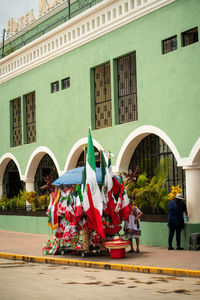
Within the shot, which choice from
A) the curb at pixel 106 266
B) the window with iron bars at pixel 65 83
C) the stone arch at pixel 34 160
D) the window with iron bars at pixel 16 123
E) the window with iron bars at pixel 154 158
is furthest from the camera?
the window with iron bars at pixel 16 123

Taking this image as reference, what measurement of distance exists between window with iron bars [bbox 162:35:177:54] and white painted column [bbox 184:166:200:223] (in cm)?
360

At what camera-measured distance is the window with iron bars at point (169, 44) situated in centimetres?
1641

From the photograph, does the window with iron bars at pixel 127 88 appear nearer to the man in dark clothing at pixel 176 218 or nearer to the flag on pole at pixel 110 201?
the man in dark clothing at pixel 176 218

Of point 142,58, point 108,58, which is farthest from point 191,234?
point 108,58

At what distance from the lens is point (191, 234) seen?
1516cm

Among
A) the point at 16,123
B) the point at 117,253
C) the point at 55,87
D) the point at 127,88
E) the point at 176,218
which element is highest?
the point at 55,87

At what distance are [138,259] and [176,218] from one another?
2.20m

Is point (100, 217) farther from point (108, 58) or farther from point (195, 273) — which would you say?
point (108, 58)

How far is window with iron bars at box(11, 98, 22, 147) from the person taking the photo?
25.6 metres

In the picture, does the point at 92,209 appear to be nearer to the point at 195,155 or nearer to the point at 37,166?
the point at 195,155

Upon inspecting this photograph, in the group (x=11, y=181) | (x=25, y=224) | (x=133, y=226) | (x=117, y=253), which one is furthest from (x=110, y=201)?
(x=11, y=181)

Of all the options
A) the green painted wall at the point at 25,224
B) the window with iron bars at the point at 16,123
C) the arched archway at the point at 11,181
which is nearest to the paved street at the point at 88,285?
the green painted wall at the point at 25,224

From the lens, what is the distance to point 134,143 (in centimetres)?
1811

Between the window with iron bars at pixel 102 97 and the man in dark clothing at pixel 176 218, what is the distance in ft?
16.4
